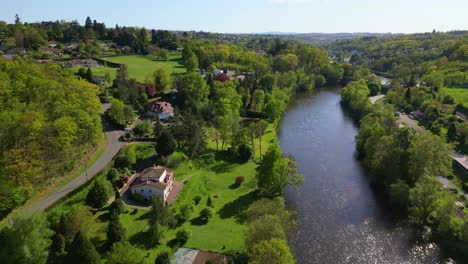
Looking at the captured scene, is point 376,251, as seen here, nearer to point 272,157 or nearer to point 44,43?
point 272,157

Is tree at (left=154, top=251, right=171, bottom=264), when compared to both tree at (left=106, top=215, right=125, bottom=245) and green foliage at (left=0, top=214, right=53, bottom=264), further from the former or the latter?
green foliage at (left=0, top=214, right=53, bottom=264)

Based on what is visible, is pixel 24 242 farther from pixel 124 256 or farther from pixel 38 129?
pixel 38 129

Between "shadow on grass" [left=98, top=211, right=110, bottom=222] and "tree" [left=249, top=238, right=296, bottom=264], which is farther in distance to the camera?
"shadow on grass" [left=98, top=211, right=110, bottom=222]

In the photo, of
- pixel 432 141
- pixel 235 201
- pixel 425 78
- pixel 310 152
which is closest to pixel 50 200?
pixel 235 201

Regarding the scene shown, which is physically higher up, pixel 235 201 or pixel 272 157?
pixel 272 157

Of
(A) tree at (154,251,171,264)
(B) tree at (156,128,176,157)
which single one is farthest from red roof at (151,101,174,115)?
(A) tree at (154,251,171,264)
